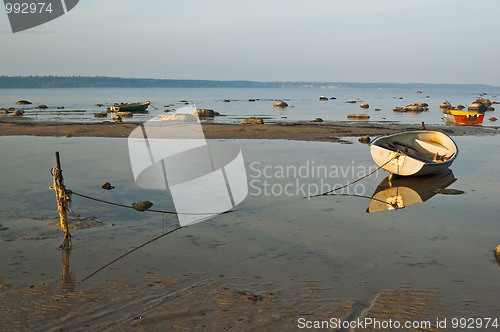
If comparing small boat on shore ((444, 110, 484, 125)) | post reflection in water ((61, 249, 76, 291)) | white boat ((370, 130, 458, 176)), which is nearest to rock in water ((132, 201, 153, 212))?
post reflection in water ((61, 249, 76, 291))

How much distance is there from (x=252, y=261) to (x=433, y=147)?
14.2 meters

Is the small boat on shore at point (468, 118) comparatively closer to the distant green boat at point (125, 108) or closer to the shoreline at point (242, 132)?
the shoreline at point (242, 132)

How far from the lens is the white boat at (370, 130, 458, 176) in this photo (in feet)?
53.9

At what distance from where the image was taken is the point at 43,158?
21.1 m

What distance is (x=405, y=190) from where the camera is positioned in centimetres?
1565

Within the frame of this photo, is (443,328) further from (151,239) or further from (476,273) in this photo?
(151,239)

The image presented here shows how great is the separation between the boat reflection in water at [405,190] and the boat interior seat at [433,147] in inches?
44.2

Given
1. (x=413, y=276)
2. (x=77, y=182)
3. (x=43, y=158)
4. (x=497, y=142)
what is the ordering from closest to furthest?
(x=413, y=276)
(x=77, y=182)
(x=43, y=158)
(x=497, y=142)

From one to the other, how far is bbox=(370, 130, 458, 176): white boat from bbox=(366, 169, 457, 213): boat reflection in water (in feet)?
1.35

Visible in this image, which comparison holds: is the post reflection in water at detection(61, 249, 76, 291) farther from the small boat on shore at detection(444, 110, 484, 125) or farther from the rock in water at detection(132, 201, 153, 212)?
the small boat on shore at detection(444, 110, 484, 125)

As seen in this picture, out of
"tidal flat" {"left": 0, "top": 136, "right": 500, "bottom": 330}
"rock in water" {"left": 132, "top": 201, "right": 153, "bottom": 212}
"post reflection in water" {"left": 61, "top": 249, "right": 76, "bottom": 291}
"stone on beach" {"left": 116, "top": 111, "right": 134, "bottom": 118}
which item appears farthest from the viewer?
"stone on beach" {"left": 116, "top": 111, "right": 134, "bottom": 118}

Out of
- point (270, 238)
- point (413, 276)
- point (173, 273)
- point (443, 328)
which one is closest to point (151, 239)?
point (173, 273)

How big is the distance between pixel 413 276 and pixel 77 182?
1225cm

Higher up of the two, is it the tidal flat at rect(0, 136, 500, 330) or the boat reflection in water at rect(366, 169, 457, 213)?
the tidal flat at rect(0, 136, 500, 330)
